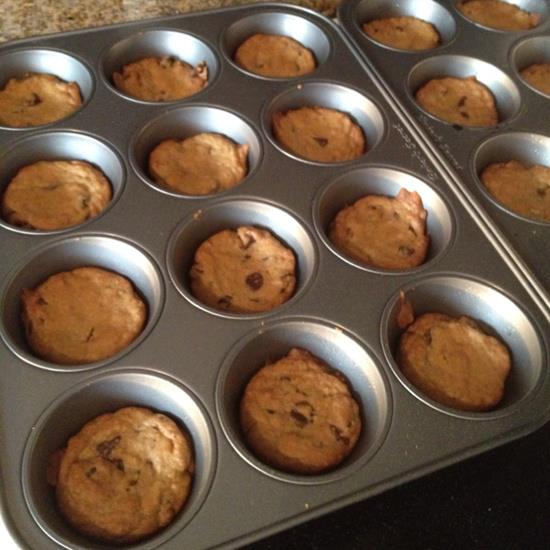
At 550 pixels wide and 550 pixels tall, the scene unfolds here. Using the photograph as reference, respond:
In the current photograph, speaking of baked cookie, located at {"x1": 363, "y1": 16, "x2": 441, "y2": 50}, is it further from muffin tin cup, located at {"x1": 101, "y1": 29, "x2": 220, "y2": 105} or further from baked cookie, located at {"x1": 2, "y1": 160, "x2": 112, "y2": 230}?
baked cookie, located at {"x1": 2, "y1": 160, "x2": 112, "y2": 230}

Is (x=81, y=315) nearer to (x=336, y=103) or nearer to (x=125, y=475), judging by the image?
(x=125, y=475)

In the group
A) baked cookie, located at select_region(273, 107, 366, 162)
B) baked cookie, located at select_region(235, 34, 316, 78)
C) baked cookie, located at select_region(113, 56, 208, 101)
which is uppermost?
baked cookie, located at select_region(235, 34, 316, 78)

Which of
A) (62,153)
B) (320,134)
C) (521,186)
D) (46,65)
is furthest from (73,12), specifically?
(521,186)

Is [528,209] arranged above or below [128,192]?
above

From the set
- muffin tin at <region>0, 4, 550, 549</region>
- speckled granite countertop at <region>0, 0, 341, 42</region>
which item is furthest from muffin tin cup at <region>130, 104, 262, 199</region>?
speckled granite countertop at <region>0, 0, 341, 42</region>

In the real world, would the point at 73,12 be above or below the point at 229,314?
above

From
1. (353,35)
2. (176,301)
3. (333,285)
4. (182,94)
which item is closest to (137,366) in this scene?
(176,301)

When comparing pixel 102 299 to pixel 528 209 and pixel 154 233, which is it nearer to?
pixel 154 233
